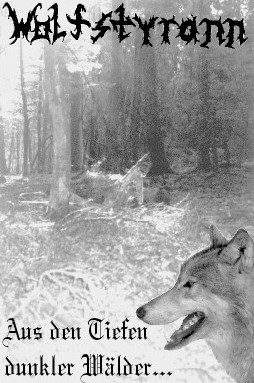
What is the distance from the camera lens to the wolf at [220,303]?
173cm

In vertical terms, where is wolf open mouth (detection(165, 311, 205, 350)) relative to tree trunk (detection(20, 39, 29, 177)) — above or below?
below

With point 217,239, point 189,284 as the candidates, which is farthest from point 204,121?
point 189,284

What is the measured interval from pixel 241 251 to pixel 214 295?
22 cm

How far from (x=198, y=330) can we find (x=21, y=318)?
192cm

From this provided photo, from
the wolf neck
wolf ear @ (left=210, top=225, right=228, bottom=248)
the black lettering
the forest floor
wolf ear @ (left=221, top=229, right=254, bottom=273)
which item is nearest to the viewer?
wolf ear @ (left=221, top=229, right=254, bottom=273)

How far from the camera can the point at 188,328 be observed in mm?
1907

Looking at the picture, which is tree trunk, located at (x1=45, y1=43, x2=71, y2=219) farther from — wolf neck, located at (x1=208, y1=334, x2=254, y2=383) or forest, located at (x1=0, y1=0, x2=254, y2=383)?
wolf neck, located at (x1=208, y1=334, x2=254, y2=383)

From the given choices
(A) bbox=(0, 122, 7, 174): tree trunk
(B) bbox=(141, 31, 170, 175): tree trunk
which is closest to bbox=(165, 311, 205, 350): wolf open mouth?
(B) bbox=(141, 31, 170, 175): tree trunk

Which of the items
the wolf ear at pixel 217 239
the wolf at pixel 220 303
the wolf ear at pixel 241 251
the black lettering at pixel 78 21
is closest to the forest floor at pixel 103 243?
the black lettering at pixel 78 21

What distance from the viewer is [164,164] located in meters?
3.66

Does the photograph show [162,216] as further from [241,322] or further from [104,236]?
[241,322]

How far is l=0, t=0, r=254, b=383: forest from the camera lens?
351 cm

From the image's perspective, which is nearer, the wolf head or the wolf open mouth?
the wolf head

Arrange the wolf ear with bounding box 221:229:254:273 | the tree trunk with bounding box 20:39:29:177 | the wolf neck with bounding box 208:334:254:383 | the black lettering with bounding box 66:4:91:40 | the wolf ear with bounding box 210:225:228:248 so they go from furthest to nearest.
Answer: the tree trunk with bounding box 20:39:29:177
the black lettering with bounding box 66:4:91:40
the wolf ear with bounding box 210:225:228:248
the wolf neck with bounding box 208:334:254:383
the wolf ear with bounding box 221:229:254:273
